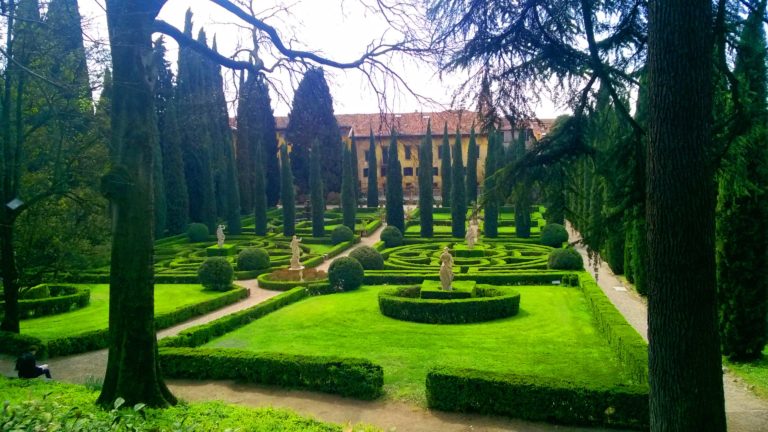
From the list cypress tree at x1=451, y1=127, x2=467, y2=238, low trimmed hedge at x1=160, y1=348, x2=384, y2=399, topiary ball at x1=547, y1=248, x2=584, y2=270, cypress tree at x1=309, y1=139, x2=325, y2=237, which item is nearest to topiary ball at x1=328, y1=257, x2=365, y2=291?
topiary ball at x1=547, y1=248, x2=584, y2=270

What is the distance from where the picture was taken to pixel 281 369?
9609 millimetres

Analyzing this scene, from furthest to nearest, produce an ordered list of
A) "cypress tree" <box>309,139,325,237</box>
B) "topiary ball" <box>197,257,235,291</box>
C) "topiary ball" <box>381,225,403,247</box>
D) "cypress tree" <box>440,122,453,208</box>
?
"cypress tree" <box>440,122,453,208</box> → "cypress tree" <box>309,139,325,237</box> → "topiary ball" <box>381,225,403,247</box> → "topiary ball" <box>197,257,235,291</box>

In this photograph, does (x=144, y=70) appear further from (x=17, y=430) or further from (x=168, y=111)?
(x=168, y=111)

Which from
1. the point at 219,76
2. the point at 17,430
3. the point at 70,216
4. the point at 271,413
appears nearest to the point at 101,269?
the point at 70,216

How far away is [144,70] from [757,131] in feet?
23.1

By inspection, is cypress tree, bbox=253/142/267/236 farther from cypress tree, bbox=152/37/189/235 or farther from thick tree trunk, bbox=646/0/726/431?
thick tree trunk, bbox=646/0/726/431

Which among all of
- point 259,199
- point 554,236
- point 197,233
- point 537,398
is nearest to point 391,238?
point 554,236

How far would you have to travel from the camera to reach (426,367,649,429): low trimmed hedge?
25.3 feet

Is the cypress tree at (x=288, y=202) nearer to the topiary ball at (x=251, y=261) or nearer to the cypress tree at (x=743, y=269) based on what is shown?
the topiary ball at (x=251, y=261)

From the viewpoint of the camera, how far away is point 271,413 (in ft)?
19.9

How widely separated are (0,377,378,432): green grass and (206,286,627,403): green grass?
11.9 ft

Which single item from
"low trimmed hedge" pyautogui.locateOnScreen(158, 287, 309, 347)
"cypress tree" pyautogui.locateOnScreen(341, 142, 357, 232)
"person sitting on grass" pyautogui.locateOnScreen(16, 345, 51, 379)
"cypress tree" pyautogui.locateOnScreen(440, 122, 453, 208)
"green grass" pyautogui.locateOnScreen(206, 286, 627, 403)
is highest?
"cypress tree" pyautogui.locateOnScreen(440, 122, 453, 208)

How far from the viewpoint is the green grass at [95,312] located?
13.4m

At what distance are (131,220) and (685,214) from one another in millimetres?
5974
